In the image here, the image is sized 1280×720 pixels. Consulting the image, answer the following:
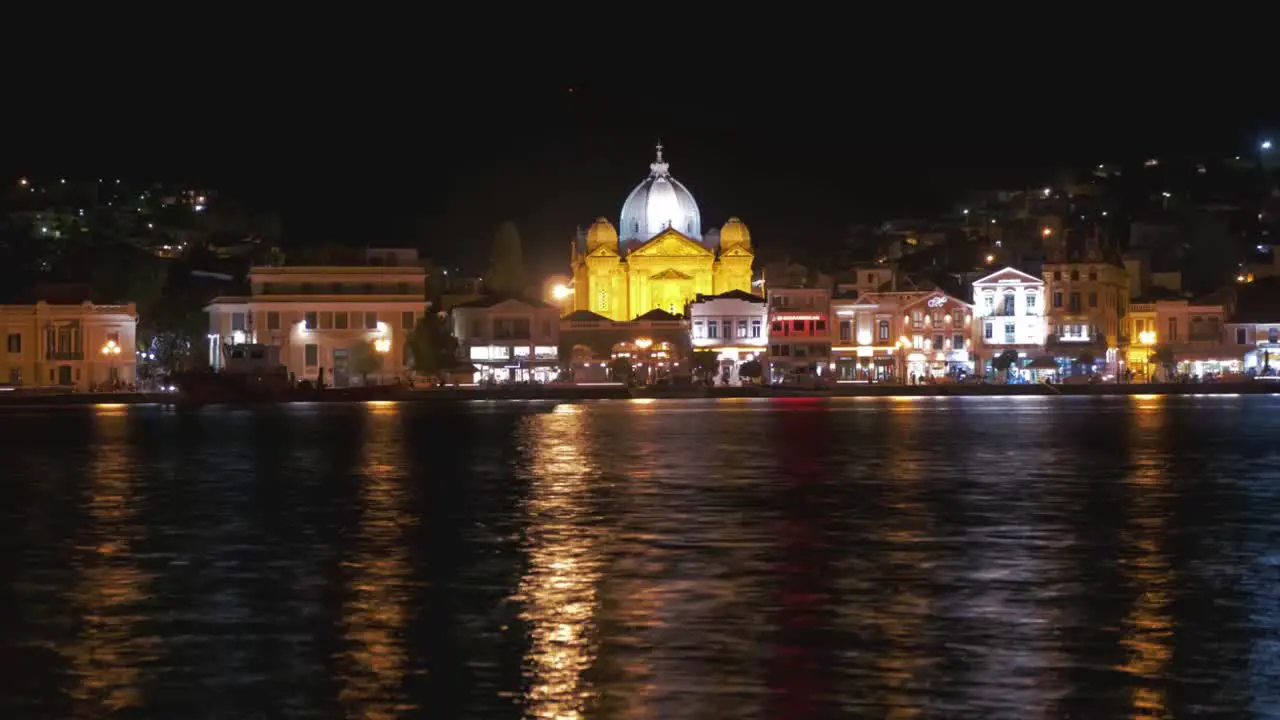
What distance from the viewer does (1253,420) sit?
75.1 m

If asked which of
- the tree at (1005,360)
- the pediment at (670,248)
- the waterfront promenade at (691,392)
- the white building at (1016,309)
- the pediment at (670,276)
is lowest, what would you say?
the waterfront promenade at (691,392)

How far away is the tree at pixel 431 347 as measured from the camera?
12000 centimetres

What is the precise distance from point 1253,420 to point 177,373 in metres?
55.9

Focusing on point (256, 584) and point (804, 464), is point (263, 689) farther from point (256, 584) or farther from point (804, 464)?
point (804, 464)

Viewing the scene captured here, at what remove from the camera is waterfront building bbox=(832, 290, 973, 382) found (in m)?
A: 129

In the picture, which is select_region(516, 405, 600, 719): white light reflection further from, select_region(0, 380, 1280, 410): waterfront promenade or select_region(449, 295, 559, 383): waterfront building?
select_region(449, 295, 559, 383): waterfront building

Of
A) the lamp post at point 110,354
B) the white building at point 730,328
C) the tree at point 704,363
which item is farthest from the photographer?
the white building at point 730,328

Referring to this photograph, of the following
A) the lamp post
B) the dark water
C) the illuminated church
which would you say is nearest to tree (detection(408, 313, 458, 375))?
the lamp post

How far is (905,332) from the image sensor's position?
129625 millimetres

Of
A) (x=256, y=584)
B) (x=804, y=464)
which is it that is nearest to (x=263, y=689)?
(x=256, y=584)

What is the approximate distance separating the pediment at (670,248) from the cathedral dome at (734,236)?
135 inches

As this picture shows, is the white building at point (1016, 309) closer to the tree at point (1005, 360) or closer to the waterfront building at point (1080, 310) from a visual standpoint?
the waterfront building at point (1080, 310)

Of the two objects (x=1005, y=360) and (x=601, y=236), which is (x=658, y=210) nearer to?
(x=601, y=236)

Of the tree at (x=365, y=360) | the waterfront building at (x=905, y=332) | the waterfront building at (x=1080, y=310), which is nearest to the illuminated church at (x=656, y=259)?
the waterfront building at (x=905, y=332)
